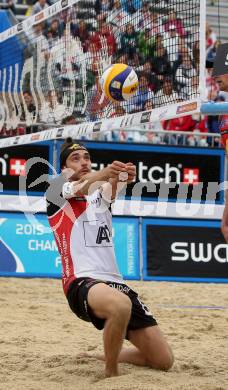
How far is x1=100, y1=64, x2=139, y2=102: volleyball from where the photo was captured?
636 centimetres

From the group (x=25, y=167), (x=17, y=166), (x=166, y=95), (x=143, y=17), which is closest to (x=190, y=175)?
(x=25, y=167)

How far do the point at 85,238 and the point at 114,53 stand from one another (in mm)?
1930

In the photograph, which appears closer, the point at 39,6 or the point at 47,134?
the point at 47,134

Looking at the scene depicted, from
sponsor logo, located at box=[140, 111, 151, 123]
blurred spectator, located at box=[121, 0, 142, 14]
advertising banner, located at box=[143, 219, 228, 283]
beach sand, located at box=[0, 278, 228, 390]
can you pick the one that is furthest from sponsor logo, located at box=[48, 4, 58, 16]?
advertising banner, located at box=[143, 219, 228, 283]

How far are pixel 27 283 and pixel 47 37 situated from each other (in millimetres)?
3895

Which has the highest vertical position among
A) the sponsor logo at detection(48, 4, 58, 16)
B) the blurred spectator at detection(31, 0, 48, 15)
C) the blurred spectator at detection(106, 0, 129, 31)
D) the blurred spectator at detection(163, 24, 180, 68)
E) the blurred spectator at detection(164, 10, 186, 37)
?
the blurred spectator at detection(31, 0, 48, 15)

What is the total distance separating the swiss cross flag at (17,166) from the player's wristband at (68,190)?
5.75m

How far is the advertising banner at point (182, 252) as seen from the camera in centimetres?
1189

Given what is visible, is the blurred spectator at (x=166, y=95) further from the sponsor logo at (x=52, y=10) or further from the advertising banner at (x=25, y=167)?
the advertising banner at (x=25, y=167)

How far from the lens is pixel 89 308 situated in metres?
5.55

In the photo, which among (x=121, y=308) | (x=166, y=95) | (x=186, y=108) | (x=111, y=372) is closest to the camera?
(x=121, y=308)

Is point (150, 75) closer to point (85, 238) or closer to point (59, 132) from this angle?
point (59, 132)

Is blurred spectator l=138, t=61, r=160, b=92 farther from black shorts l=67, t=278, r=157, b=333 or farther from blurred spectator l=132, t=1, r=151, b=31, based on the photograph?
black shorts l=67, t=278, r=157, b=333

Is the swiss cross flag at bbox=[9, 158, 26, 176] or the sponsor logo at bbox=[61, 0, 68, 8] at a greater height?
the sponsor logo at bbox=[61, 0, 68, 8]
